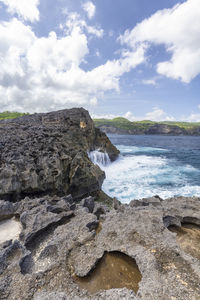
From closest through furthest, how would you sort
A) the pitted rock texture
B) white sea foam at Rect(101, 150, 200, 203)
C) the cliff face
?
the pitted rock texture, the cliff face, white sea foam at Rect(101, 150, 200, 203)

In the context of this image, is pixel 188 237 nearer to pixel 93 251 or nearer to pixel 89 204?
pixel 93 251

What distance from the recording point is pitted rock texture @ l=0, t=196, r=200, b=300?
437 centimetres

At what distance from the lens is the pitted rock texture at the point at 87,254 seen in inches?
172

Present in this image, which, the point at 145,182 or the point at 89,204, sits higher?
the point at 89,204

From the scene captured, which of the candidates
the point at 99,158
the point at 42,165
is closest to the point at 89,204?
the point at 42,165

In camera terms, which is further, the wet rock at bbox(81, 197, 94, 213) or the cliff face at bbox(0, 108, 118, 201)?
the cliff face at bbox(0, 108, 118, 201)

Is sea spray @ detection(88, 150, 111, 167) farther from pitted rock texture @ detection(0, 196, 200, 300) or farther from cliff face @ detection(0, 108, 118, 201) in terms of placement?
pitted rock texture @ detection(0, 196, 200, 300)

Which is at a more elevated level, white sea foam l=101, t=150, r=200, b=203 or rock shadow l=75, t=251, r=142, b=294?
rock shadow l=75, t=251, r=142, b=294

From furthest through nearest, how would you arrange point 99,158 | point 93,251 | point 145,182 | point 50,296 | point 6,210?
point 99,158, point 145,182, point 6,210, point 93,251, point 50,296

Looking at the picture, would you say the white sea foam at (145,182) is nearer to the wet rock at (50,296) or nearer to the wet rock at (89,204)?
the wet rock at (89,204)

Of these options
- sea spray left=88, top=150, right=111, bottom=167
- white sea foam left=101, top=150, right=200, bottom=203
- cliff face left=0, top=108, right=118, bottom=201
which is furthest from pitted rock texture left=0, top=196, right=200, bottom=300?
sea spray left=88, top=150, right=111, bottom=167

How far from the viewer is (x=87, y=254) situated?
18.6ft

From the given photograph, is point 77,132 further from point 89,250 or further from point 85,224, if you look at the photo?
point 89,250

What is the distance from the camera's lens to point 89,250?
19.1 feet
